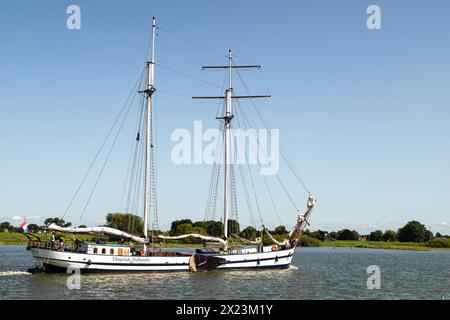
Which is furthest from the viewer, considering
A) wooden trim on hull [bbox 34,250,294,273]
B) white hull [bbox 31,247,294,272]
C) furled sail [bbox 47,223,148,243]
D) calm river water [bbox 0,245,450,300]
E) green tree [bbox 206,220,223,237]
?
green tree [bbox 206,220,223,237]

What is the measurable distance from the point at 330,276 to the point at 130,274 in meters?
27.4

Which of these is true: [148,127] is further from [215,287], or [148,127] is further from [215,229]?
[215,229]

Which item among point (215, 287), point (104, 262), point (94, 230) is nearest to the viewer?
point (215, 287)

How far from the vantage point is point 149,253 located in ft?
207

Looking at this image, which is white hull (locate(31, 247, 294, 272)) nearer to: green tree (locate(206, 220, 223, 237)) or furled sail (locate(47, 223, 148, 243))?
furled sail (locate(47, 223, 148, 243))

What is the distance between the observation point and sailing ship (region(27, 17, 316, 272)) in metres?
58.4

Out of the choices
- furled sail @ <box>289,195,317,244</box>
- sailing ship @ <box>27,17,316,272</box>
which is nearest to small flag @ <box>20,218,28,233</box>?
sailing ship @ <box>27,17,316,272</box>

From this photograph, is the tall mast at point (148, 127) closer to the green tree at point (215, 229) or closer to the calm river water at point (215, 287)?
the calm river water at point (215, 287)

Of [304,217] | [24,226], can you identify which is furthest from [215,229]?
[24,226]

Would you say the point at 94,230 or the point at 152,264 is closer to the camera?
the point at 152,264

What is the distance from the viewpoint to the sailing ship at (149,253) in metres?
58.4
